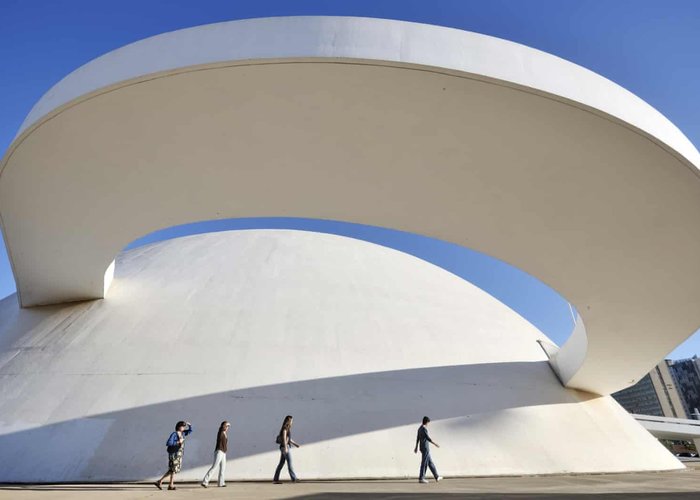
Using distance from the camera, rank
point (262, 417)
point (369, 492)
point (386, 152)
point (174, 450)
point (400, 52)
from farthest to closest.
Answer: point (262, 417) < point (174, 450) < point (386, 152) < point (369, 492) < point (400, 52)

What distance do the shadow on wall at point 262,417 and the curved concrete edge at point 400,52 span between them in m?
7.19

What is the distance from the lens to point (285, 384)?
10.3 m

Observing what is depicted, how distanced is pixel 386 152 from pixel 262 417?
264 inches

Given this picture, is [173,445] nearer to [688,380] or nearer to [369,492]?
[369,492]

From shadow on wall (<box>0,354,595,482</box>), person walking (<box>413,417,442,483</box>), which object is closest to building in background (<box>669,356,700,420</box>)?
shadow on wall (<box>0,354,595,482</box>)

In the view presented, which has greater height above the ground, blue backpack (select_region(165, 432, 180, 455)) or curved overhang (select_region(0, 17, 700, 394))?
curved overhang (select_region(0, 17, 700, 394))

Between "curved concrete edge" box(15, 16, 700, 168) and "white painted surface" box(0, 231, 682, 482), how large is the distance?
285 inches

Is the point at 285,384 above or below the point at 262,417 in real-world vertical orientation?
above

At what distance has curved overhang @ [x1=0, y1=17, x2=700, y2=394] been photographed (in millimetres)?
5750

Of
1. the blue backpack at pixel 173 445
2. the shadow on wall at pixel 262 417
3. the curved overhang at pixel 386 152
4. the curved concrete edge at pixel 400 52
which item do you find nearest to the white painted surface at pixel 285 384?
the shadow on wall at pixel 262 417

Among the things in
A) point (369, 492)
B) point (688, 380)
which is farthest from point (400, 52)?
point (688, 380)

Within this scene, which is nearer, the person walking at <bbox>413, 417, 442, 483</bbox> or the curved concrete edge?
the curved concrete edge

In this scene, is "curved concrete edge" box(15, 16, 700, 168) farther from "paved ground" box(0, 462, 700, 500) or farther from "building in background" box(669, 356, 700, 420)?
"building in background" box(669, 356, 700, 420)

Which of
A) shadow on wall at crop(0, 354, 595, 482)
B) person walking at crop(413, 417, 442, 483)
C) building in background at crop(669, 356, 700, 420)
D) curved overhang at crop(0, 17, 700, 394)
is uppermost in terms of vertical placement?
building in background at crop(669, 356, 700, 420)
